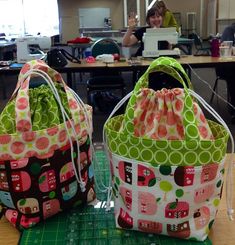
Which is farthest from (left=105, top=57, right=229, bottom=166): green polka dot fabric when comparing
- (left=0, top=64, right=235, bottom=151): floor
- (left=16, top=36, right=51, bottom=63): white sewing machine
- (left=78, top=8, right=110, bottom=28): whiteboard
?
(left=78, top=8, right=110, bottom=28): whiteboard

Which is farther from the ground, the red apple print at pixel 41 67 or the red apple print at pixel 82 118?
the red apple print at pixel 41 67

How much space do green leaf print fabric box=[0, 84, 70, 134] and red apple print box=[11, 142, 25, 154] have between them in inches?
1.5

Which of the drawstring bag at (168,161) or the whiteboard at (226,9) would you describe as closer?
the drawstring bag at (168,161)

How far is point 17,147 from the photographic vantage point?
700mm

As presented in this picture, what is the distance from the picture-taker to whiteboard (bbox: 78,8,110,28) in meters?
10.5

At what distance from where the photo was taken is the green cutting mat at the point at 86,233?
70 cm

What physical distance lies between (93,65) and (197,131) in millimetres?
2578

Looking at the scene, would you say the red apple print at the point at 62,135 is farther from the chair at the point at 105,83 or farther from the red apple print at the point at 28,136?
the chair at the point at 105,83

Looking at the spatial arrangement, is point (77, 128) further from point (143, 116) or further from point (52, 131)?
point (143, 116)

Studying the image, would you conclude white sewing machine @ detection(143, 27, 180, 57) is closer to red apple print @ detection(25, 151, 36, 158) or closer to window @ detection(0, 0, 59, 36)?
red apple print @ detection(25, 151, 36, 158)

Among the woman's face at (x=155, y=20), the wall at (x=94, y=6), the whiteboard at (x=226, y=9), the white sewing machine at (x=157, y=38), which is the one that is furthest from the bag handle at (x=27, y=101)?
the wall at (x=94, y=6)

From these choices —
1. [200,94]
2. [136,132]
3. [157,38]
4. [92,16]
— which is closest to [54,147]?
[136,132]

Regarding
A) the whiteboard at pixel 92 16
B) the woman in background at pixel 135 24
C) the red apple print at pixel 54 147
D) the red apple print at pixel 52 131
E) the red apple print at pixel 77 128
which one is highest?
the whiteboard at pixel 92 16

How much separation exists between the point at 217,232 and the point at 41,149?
1.37ft
